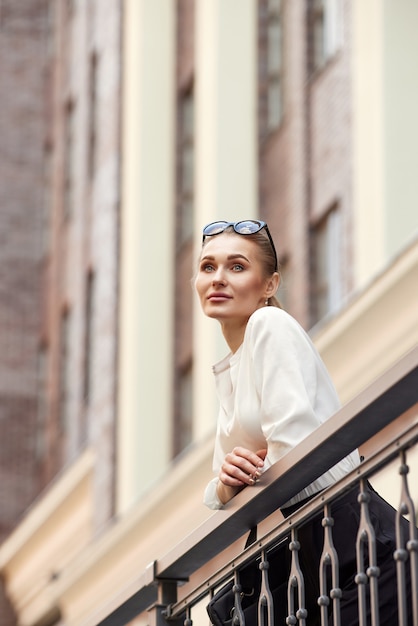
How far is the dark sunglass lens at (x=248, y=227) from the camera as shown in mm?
5539

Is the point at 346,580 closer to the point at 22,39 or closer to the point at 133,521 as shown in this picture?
the point at 133,521

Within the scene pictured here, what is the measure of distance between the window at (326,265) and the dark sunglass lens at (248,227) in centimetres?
1196

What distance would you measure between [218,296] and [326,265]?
12869 mm

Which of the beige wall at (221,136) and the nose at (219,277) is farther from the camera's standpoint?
the beige wall at (221,136)

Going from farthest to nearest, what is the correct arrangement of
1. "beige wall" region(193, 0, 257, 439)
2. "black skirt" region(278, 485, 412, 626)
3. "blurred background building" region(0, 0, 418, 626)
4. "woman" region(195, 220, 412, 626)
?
"beige wall" region(193, 0, 257, 439) < "blurred background building" region(0, 0, 418, 626) < "woman" region(195, 220, 412, 626) < "black skirt" region(278, 485, 412, 626)

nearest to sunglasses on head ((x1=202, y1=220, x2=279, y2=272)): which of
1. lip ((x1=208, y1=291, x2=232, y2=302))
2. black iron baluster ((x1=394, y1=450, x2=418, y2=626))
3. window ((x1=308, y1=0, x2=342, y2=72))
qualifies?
lip ((x1=208, y1=291, x2=232, y2=302))

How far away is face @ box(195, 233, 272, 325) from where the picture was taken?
5492 millimetres

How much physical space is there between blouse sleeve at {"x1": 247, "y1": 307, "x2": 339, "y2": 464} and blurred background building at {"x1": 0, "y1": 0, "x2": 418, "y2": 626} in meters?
7.35

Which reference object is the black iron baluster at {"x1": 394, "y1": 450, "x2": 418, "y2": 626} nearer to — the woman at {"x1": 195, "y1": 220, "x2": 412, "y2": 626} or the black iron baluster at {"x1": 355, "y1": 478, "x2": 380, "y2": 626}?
the black iron baluster at {"x1": 355, "y1": 478, "x2": 380, "y2": 626}

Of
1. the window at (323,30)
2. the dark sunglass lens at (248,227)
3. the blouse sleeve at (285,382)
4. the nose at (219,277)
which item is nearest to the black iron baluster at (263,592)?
the blouse sleeve at (285,382)

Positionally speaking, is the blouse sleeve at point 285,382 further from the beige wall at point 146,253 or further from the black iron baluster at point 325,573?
the beige wall at point 146,253

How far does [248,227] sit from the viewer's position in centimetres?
555

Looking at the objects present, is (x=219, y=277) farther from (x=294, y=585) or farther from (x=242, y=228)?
(x=294, y=585)

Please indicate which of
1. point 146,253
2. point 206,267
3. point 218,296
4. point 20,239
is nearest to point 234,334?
point 218,296
